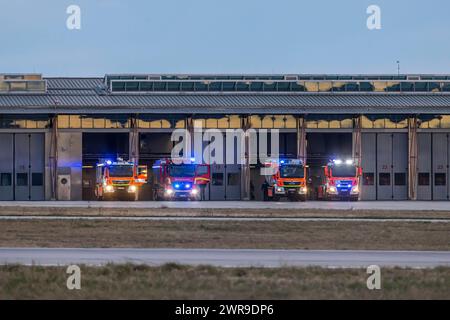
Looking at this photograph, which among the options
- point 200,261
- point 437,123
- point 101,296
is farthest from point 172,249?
point 437,123

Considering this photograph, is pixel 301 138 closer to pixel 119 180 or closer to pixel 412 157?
pixel 412 157

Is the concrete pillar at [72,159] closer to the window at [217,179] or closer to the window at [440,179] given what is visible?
the window at [217,179]

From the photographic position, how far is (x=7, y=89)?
262 ft

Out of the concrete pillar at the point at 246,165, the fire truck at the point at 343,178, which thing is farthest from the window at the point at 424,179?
the concrete pillar at the point at 246,165

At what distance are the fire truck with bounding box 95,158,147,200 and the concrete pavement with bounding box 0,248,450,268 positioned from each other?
41.8 m

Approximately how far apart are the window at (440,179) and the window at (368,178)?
5006 mm

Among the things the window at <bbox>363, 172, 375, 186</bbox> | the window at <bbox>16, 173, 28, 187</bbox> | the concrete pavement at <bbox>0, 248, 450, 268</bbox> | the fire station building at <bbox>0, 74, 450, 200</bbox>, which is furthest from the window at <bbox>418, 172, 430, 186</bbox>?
the concrete pavement at <bbox>0, 248, 450, 268</bbox>

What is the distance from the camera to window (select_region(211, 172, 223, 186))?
81125mm

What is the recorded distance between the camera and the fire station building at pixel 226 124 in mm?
77875

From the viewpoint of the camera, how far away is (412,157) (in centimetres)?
8025

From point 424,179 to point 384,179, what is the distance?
3195 mm

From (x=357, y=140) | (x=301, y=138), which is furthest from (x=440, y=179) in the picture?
(x=301, y=138)

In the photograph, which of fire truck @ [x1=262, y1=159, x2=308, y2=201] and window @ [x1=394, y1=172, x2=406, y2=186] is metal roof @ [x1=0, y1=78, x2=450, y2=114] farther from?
fire truck @ [x1=262, y1=159, x2=308, y2=201]
